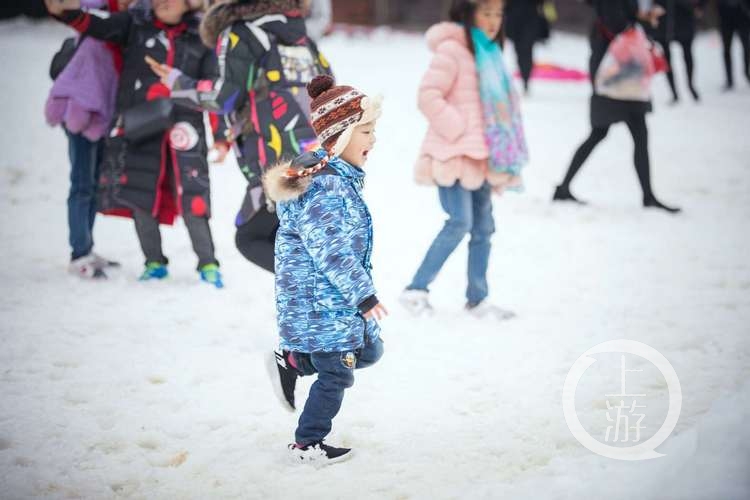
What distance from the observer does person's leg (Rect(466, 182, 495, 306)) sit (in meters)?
5.16

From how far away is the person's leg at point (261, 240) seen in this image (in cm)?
426

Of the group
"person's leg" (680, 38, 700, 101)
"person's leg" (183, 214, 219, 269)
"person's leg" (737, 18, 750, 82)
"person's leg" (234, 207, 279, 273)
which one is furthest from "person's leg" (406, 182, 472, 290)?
"person's leg" (737, 18, 750, 82)

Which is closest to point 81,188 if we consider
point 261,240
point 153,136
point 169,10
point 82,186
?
point 82,186

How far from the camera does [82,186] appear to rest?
5680mm

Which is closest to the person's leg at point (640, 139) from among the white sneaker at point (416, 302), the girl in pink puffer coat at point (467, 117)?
the girl in pink puffer coat at point (467, 117)

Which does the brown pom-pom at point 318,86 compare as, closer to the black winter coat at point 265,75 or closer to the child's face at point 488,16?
the black winter coat at point 265,75

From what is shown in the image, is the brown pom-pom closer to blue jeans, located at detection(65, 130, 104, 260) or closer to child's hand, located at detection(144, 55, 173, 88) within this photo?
child's hand, located at detection(144, 55, 173, 88)

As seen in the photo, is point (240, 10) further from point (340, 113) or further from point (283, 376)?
point (283, 376)

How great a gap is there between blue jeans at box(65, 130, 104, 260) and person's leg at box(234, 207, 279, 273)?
71.0 inches

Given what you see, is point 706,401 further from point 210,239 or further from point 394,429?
point 210,239

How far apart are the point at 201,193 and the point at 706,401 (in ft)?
10.0

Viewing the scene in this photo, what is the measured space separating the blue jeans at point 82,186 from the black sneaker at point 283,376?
2.54 metres

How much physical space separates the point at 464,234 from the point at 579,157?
2804 millimetres

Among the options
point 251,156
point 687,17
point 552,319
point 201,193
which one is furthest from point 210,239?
point 687,17
